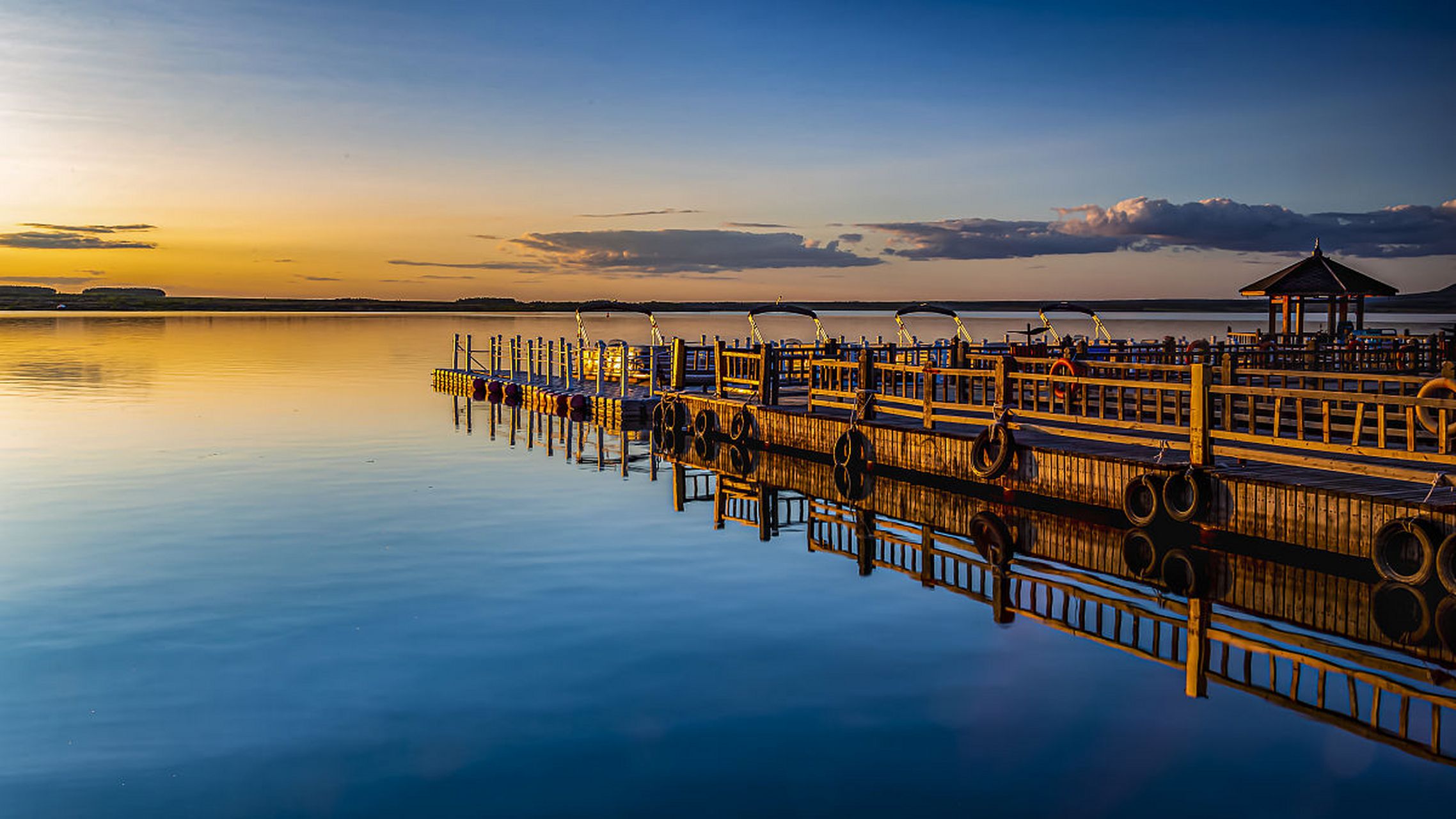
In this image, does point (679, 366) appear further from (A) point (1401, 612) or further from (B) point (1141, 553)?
(A) point (1401, 612)

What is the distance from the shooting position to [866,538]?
19.0m

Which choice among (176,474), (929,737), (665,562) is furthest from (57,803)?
(176,474)

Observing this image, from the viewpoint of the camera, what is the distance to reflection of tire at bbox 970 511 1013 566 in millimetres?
16969

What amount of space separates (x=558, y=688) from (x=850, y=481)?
13428 millimetres

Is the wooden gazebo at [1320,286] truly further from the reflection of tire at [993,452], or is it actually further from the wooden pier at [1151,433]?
the reflection of tire at [993,452]

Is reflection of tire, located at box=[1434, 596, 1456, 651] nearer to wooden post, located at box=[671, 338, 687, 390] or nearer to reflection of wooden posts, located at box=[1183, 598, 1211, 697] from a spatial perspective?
reflection of wooden posts, located at box=[1183, 598, 1211, 697]

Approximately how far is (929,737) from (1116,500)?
9.40 meters

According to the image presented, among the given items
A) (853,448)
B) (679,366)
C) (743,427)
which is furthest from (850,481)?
(679,366)

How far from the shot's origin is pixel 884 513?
2108cm

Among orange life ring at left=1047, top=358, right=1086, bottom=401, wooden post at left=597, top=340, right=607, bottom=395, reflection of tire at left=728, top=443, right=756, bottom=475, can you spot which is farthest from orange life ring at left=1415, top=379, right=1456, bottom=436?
wooden post at left=597, top=340, right=607, bottom=395

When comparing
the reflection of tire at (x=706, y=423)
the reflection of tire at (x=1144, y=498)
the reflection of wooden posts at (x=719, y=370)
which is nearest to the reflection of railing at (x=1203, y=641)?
the reflection of tire at (x=1144, y=498)

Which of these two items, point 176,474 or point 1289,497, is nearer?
point 1289,497

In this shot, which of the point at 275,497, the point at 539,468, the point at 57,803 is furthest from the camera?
the point at 539,468

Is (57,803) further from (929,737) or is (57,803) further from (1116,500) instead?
(1116,500)
